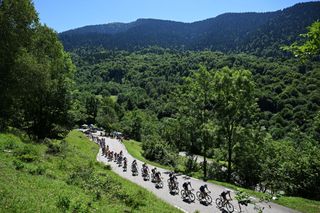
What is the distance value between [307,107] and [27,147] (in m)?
111

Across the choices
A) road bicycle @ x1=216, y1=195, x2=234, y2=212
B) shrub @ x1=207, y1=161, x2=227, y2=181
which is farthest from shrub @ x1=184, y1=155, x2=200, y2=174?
road bicycle @ x1=216, y1=195, x2=234, y2=212

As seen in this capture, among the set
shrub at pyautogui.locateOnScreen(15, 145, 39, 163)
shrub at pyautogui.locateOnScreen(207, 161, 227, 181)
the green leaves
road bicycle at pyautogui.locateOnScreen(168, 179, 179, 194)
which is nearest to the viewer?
the green leaves

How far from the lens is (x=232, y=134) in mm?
37750

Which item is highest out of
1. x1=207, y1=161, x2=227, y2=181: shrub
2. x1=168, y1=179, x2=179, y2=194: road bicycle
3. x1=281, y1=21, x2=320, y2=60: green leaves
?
x1=281, y1=21, x2=320, y2=60: green leaves

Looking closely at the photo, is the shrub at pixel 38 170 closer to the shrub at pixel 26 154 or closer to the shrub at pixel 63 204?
the shrub at pixel 26 154

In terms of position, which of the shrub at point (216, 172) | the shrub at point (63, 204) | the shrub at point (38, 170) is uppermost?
the shrub at point (63, 204)

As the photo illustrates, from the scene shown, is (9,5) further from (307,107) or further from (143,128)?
(307,107)

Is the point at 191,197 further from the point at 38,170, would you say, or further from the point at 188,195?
the point at 38,170

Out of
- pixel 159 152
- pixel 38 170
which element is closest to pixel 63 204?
pixel 38 170

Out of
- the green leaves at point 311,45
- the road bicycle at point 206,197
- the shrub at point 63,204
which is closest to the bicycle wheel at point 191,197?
the road bicycle at point 206,197

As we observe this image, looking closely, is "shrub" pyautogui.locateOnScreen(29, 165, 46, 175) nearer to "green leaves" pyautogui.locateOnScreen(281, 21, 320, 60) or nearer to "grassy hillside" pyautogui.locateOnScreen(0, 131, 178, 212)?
"grassy hillside" pyautogui.locateOnScreen(0, 131, 178, 212)

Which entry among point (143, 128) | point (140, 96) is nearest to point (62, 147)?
point (143, 128)

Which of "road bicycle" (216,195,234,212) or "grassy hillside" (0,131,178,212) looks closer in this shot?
"grassy hillside" (0,131,178,212)

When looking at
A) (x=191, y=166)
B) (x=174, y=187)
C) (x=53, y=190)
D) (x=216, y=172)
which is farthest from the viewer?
(x=191, y=166)
